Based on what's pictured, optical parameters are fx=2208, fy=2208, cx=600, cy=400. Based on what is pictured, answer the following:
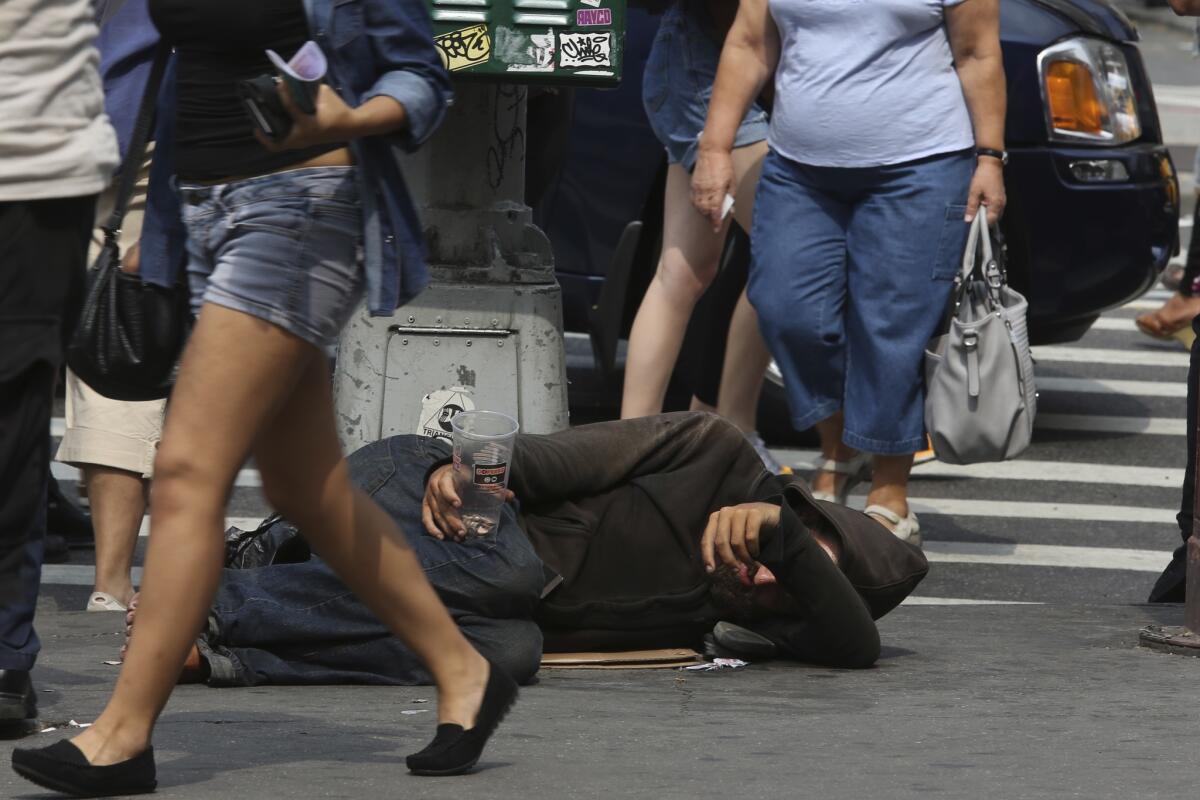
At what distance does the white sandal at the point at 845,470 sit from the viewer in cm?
626

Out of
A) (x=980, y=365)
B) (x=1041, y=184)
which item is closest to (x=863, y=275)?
(x=980, y=365)

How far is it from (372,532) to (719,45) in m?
3.19

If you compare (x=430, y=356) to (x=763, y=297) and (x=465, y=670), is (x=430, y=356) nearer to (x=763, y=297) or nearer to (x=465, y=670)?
(x=763, y=297)

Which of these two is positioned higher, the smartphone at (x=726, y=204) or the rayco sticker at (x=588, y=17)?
the rayco sticker at (x=588, y=17)

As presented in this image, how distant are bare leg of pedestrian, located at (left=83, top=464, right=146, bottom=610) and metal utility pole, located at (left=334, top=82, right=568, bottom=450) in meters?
0.56

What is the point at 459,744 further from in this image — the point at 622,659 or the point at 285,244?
the point at 622,659

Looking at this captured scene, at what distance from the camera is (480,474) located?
4.34 metres

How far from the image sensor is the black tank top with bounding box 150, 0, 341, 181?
3262mm

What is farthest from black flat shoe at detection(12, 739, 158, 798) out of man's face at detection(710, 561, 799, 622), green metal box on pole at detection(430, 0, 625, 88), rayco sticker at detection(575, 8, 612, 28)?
rayco sticker at detection(575, 8, 612, 28)

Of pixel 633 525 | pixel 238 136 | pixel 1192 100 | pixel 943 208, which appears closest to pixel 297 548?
pixel 633 525

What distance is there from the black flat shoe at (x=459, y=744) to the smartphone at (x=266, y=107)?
3.16ft

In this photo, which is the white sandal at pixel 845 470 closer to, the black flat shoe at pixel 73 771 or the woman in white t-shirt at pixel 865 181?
the woman in white t-shirt at pixel 865 181

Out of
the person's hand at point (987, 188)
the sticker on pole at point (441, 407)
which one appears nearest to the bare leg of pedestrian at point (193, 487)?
the sticker on pole at point (441, 407)

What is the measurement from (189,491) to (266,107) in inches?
22.8
